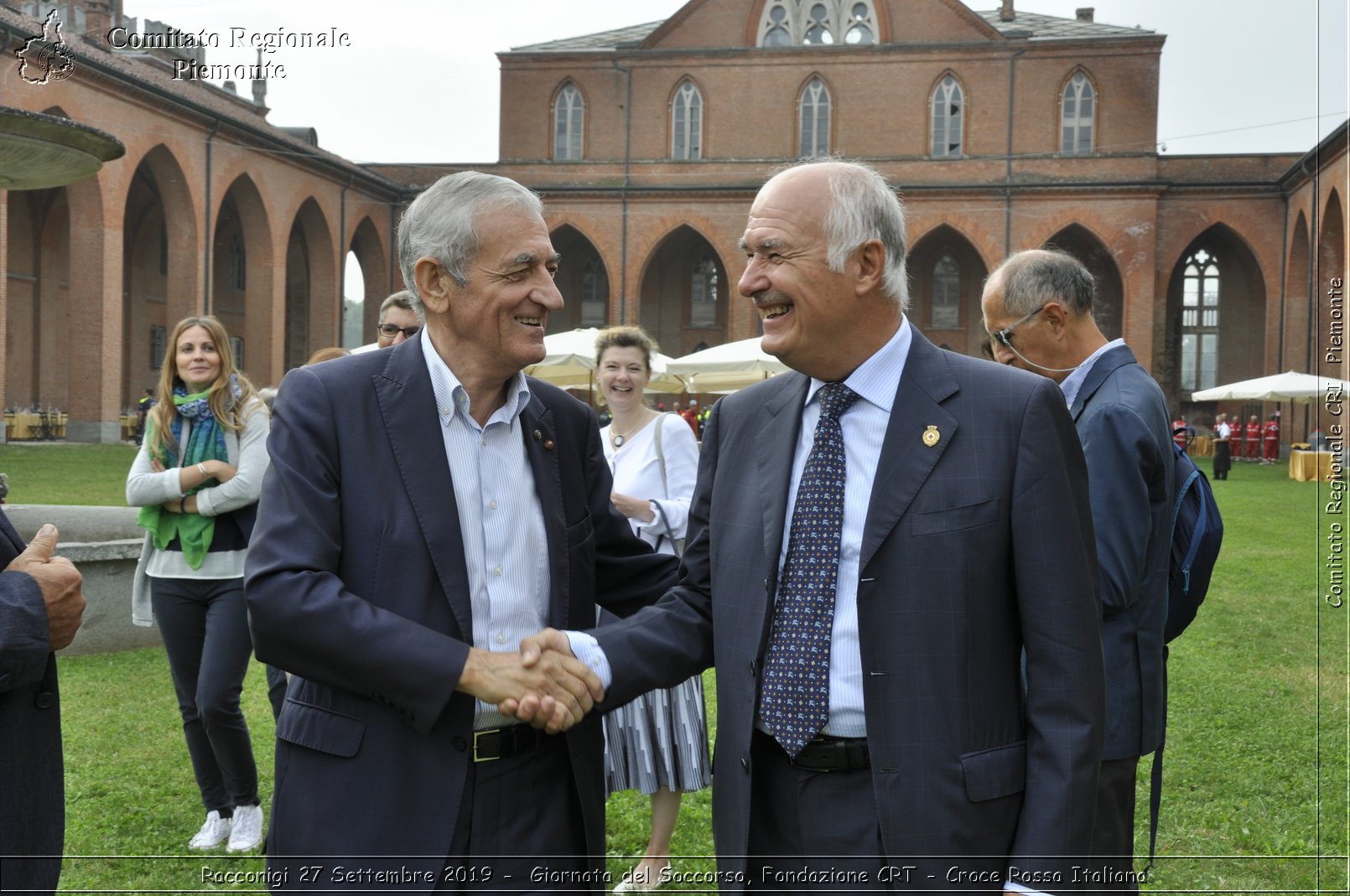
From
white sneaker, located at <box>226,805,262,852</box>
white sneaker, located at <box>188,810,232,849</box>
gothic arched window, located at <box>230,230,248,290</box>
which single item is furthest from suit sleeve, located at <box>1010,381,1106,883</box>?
gothic arched window, located at <box>230,230,248,290</box>

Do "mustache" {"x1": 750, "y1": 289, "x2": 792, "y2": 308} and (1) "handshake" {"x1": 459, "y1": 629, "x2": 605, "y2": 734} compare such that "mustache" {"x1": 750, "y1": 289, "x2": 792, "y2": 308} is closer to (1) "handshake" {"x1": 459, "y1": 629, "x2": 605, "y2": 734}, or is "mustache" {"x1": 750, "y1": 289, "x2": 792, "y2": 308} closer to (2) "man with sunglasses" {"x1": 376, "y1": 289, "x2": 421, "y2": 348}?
(1) "handshake" {"x1": 459, "y1": 629, "x2": 605, "y2": 734}

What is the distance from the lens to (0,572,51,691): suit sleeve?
2.31 meters

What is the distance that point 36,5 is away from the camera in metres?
44.0

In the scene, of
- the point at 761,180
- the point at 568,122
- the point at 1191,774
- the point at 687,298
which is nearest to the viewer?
the point at 1191,774

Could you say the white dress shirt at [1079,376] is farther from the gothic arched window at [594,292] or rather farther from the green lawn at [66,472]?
the gothic arched window at [594,292]

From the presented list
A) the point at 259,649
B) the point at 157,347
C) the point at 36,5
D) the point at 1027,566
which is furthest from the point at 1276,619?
the point at 36,5

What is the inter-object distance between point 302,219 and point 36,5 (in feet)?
54.4

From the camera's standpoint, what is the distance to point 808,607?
227cm

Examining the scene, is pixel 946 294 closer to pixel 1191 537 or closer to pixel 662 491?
pixel 662 491

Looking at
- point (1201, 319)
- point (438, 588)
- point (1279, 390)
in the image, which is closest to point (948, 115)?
point (1201, 319)

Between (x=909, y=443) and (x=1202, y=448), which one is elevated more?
(x=909, y=443)

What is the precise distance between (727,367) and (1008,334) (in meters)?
14.4

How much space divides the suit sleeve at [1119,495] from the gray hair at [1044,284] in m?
0.47

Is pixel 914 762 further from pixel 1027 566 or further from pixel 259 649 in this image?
pixel 259 649
